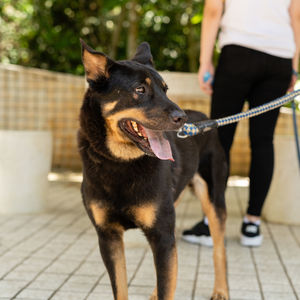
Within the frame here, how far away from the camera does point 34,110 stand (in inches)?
347

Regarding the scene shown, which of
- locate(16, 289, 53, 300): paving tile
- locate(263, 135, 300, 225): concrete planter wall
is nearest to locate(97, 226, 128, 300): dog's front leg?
locate(16, 289, 53, 300): paving tile

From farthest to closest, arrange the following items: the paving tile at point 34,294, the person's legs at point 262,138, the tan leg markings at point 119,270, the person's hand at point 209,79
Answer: the person's hand at point 209,79 < the person's legs at point 262,138 < the paving tile at point 34,294 < the tan leg markings at point 119,270

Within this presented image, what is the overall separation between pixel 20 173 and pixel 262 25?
3.06 meters

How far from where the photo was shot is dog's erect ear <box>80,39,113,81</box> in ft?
8.30

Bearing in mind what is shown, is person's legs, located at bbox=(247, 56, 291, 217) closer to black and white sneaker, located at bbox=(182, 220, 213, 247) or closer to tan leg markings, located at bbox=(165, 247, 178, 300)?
black and white sneaker, located at bbox=(182, 220, 213, 247)

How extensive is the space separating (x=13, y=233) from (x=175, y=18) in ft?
23.7

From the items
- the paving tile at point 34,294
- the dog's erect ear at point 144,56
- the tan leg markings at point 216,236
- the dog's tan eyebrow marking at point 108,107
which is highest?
the dog's erect ear at point 144,56

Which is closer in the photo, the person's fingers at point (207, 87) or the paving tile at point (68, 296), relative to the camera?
the paving tile at point (68, 296)

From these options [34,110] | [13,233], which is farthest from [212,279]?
[34,110]

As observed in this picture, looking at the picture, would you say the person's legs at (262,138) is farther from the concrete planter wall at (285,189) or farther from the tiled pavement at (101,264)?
the concrete planter wall at (285,189)

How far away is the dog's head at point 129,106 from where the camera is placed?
2459 millimetres

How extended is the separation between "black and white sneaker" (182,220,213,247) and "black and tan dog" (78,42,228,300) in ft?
5.62

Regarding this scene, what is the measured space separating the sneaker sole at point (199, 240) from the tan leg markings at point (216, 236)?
3.33 feet

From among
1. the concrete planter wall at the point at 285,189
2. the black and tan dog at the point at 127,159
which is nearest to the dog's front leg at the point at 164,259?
the black and tan dog at the point at 127,159
